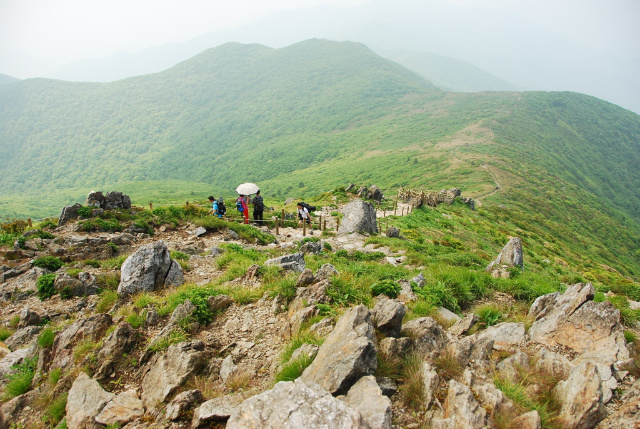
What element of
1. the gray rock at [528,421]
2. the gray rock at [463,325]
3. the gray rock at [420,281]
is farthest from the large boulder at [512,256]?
the gray rock at [528,421]

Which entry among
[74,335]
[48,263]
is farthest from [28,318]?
[48,263]

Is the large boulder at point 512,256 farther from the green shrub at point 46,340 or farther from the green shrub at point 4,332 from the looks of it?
the green shrub at point 4,332

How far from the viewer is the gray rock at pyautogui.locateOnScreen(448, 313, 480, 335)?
302 inches

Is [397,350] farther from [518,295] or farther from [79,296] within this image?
[79,296]

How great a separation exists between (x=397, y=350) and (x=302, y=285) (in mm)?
3753

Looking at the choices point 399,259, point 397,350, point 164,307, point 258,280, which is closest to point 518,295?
point 399,259

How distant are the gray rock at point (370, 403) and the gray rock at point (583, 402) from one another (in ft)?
7.87

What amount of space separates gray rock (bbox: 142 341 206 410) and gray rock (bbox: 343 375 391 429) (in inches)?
130

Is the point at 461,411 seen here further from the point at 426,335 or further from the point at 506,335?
the point at 506,335

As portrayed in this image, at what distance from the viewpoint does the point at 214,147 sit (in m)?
159

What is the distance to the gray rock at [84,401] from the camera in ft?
18.6

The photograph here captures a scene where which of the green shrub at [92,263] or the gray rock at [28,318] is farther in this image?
the green shrub at [92,263]

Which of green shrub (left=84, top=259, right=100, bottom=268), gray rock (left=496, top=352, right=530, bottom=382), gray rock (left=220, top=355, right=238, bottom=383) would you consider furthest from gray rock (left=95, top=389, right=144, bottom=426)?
green shrub (left=84, top=259, right=100, bottom=268)

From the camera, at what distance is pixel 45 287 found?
10.8 m
